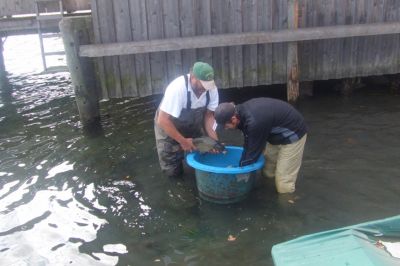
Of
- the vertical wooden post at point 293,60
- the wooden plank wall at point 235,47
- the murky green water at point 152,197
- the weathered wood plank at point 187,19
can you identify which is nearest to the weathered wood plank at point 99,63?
the wooden plank wall at point 235,47

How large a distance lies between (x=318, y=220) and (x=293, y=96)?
384 cm

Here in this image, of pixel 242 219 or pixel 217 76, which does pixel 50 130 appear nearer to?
pixel 217 76

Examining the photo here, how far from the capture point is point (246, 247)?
4555mm

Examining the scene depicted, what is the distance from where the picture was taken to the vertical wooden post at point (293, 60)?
7.70m

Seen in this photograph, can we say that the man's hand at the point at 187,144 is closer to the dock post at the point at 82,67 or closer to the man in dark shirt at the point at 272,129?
the man in dark shirt at the point at 272,129

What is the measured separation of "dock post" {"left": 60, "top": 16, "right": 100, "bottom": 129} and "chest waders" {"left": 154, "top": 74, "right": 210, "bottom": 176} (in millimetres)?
2366

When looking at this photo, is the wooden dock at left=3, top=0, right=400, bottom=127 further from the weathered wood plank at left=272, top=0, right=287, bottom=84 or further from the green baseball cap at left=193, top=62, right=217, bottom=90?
the green baseball cap at left=193, top=62, right=217, bottom=90

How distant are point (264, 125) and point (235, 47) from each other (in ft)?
11.4

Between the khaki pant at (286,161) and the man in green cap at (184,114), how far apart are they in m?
0.82

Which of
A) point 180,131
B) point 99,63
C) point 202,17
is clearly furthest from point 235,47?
point 180,131

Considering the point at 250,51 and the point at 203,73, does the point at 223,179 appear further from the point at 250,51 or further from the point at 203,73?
the point at 250,51

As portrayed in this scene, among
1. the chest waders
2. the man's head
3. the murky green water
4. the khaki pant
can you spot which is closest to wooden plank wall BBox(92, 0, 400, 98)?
the murky green water

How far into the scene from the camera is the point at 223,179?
5.06 meters

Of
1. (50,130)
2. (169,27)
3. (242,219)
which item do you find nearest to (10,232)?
(242,219)
